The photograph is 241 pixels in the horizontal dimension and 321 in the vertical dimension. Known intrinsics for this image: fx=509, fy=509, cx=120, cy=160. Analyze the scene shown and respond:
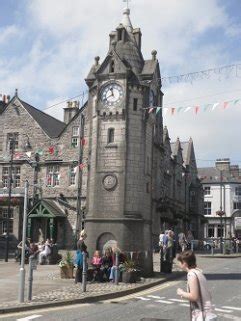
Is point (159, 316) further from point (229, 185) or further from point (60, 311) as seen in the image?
point (229, 185)

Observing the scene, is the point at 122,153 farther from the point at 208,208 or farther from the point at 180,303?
the point at 208,208

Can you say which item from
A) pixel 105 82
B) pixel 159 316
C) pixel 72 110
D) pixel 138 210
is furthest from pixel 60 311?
pixel 72 110

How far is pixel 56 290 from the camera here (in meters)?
14.8

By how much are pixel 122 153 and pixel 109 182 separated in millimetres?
1244

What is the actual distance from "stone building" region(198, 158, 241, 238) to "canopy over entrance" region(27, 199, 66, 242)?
40341mm

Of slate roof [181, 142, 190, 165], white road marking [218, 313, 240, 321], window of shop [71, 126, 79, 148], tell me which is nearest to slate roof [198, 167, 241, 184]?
slate roof [181, 142, 190, 165]

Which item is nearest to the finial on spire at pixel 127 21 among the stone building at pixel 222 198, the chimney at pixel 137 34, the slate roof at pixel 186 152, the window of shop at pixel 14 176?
the chimney at pixel 137 34

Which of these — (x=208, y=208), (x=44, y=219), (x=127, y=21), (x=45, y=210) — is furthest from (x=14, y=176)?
(x=208, y=208)

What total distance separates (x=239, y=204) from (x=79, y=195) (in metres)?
44.4

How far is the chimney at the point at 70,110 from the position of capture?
47.2m

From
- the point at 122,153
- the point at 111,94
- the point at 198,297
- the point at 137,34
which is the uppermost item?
the point at 137,34

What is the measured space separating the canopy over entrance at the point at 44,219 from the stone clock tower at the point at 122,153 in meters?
17.7

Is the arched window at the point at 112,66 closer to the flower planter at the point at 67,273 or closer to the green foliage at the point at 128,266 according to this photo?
the green foliage at the point at 128,266

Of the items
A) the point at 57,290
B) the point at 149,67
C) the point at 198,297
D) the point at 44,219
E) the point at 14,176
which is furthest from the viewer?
the point at 14,176
